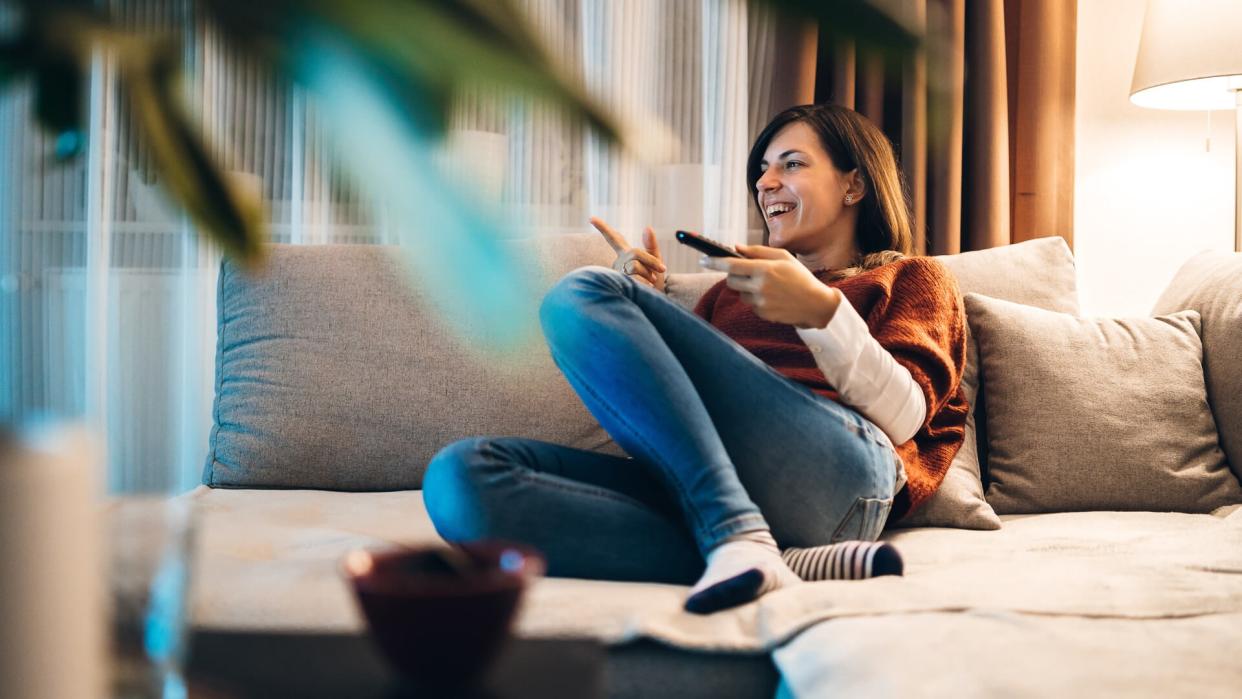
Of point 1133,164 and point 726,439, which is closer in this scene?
point 726,439

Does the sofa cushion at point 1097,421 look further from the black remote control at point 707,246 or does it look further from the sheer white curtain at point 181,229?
the sheer white curtain at point 181,229

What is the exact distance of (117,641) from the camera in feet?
1.39

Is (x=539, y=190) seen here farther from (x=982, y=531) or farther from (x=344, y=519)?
(x=982, y=531)

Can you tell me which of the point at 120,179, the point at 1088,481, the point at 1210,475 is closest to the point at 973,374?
the point at 1088,481

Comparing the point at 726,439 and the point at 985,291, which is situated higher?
the point at 985,291

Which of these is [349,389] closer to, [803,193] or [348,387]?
[348,387]

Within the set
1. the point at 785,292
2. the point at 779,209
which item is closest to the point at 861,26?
the point at 785,292

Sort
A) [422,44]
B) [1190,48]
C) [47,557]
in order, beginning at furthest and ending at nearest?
1. [1190,48]
2. [47,557]
3. [422,44]

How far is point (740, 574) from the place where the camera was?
1.00 metres

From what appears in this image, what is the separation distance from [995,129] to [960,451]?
3.57 feet

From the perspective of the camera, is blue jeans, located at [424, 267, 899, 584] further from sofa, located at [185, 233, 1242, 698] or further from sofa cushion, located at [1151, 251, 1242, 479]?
sofa cushion, located at [1151, 251, 1242, 479]

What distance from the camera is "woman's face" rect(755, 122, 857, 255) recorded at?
1761 mm

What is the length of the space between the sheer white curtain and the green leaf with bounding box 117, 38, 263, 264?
1.95m

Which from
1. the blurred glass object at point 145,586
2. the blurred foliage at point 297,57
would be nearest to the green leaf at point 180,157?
the blurred foliage at point 297,57
